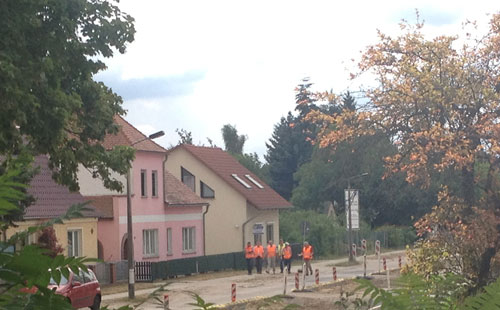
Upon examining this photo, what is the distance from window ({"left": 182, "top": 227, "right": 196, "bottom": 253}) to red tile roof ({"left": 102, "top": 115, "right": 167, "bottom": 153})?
605 centimetres

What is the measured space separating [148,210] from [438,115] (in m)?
31.4

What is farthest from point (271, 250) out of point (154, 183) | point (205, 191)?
point (205, 191)

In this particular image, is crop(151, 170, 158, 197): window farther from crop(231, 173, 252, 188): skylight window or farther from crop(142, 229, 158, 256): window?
crop(231, 173, 252, 188): skylight window

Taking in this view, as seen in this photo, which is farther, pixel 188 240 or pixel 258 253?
pixel 188 240

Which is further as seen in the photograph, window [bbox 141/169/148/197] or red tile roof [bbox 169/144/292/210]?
red tile roof [bbox 169/144/292/210]

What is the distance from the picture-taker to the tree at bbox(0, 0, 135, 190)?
1966cm

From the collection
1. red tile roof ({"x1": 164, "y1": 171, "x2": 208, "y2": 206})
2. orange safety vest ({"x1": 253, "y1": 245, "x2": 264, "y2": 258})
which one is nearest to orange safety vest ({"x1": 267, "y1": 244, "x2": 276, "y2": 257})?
orange safety vest ({"x1": 253, "y1": 245, "x2": 264, "y2": 258})

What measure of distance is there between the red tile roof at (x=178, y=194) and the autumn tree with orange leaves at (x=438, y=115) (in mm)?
31640

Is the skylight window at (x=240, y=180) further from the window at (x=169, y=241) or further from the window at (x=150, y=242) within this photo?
the window at (x=150, y=242)

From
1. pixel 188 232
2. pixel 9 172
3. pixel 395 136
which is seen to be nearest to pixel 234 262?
pixel 188 232

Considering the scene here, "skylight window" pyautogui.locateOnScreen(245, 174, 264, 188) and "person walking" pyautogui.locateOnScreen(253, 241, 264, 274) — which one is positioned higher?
"skylight window" pyautogui.locateOnScreen(245, 174, 264, 188)

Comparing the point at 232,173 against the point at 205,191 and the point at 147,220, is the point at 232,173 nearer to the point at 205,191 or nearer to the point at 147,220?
the point at 205,191

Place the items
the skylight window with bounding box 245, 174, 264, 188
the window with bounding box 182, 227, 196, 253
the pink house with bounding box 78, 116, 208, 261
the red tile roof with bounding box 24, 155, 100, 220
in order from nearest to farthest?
the red tile roof with bounding box 24, 155, 100, 220 → the pink house with bounding box 78, 116, 208, 261 → the window with bounding box 182, 227, 196, 253 → the skylight window with bounding box 245, 174, 264, 188

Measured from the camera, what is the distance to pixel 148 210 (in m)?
52.6
